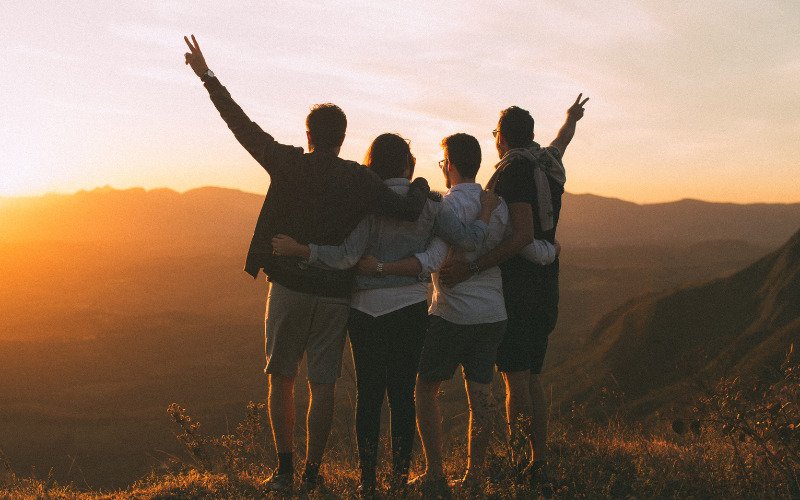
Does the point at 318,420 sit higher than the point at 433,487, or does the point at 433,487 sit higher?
the point at 318,420

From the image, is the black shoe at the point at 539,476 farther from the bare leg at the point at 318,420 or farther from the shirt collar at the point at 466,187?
the shirt collar at the point at 466,187

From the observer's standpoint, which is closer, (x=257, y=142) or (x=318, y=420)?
(x=257, y=142)

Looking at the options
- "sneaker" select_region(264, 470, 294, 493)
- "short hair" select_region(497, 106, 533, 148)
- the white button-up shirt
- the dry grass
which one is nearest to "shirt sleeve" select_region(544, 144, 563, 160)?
"short hair" select_region(497, 106, 533, 148)

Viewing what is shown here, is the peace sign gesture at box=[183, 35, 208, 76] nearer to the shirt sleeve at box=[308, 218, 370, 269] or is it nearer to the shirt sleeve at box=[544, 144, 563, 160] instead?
the shirt sleeve at box=[308, 218, 370, 269]

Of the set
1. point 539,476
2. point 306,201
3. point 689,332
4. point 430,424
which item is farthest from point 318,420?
point 689,332

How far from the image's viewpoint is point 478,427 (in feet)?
13.9

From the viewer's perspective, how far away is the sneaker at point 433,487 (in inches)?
155

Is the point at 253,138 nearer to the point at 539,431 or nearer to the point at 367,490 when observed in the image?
the point at 367,490

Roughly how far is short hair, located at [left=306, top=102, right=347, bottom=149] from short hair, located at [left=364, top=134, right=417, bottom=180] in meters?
0.20

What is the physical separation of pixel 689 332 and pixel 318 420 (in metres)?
18.4

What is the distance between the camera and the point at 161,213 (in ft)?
562

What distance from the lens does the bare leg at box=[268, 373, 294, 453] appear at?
4211mm

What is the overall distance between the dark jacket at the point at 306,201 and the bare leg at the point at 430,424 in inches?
27.5

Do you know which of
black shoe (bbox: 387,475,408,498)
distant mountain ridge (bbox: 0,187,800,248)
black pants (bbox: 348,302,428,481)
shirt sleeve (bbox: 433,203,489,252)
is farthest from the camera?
distant mountain ridge (bbox: 0,187,800,248)
